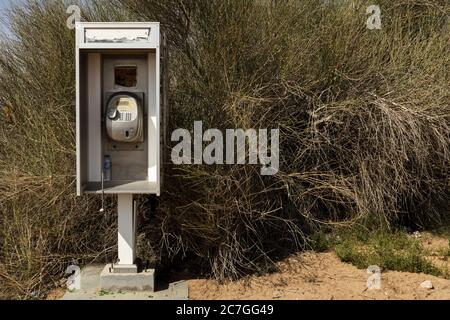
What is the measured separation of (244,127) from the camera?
16.0ft

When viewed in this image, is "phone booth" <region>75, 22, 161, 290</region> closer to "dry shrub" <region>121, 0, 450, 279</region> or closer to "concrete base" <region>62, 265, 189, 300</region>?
"concrete base" <region>62, 265, 189, 300</region>

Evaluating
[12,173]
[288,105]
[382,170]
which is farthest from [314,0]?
[12,173]

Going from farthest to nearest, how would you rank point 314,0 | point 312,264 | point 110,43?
point 314,0 < point 312,264 < point 110,43

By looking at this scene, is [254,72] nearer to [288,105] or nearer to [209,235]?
[288,105]

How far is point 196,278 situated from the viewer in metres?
5.02

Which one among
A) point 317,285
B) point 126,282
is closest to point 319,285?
point 317,285

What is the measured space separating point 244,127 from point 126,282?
72.1 inches

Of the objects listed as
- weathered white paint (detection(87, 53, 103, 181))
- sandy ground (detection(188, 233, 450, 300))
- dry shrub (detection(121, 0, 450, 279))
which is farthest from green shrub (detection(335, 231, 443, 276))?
weathered white paint (detection(87, 53, 103, 181))

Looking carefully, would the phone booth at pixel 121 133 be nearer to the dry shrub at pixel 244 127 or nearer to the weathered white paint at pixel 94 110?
the weathered white paint at pixel 94 110

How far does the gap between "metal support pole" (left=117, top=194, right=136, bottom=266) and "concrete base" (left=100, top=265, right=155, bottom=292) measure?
0.40 ft

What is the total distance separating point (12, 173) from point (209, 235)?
203 cm

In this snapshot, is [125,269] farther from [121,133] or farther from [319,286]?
[319,286]

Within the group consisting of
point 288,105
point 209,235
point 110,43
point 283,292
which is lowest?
point 283,292

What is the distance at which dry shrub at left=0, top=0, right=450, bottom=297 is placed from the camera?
16.1 feet
